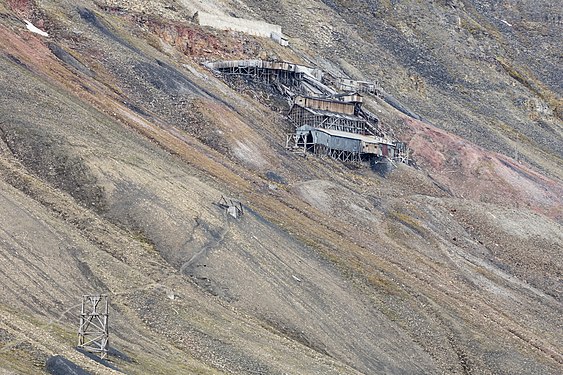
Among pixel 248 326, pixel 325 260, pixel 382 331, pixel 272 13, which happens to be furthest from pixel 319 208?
pixel 272 13

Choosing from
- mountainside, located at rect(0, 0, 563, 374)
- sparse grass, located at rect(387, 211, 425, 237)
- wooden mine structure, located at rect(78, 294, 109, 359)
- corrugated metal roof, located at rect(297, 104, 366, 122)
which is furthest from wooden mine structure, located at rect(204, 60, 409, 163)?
wooden mine structure, located at rect(78, 294, 109, 359)

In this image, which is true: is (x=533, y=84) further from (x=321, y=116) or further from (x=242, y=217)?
(x=242, y=217)

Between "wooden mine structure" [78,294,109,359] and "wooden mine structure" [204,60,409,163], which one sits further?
"wooden mine structure" [204,60,409,163]

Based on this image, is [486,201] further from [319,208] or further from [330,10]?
[330,10]

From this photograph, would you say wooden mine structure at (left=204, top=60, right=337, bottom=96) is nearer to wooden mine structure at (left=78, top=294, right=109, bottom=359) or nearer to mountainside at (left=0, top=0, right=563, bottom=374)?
mountainside at (left=0, top=0, right=563, bottom=374)

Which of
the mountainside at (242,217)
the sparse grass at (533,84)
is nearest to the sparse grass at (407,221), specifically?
the mountainside at (242,217)

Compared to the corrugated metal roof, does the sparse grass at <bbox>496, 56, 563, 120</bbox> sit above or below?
above
